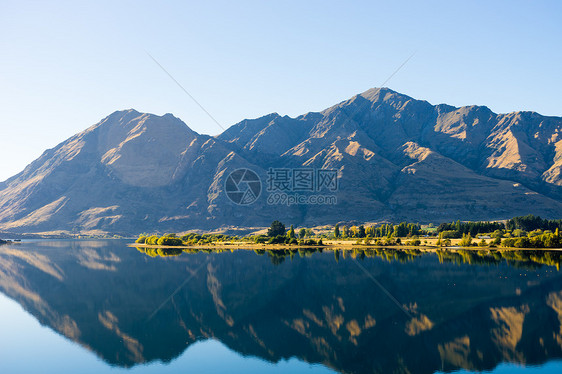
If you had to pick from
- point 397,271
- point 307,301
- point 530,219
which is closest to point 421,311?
point 307,301

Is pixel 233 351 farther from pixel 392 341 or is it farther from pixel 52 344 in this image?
pixel 52 344

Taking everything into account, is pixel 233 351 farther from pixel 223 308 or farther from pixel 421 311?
pixel 421 311

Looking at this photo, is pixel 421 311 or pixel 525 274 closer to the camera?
pixel 421 311

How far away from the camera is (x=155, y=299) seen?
6531 centimetres

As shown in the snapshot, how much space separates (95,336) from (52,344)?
3.99m

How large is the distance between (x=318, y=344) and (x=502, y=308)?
1087 inches

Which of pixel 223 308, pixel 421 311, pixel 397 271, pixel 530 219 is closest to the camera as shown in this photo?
pixel 421 311

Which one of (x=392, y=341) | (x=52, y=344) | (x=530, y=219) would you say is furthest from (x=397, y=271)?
(x=530, y=219)

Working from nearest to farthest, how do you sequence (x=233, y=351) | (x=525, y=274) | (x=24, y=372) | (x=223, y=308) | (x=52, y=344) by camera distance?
(x=24, y=372), (x=233, y=351), (x=52, y=344), (x=223, y=308), (x=525, y=274)

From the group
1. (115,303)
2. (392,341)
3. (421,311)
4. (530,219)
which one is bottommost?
(530,219)

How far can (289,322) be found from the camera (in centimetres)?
4994

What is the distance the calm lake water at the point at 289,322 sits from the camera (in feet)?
123

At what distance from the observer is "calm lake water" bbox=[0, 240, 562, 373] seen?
3753cm

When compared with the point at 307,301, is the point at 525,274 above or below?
below
